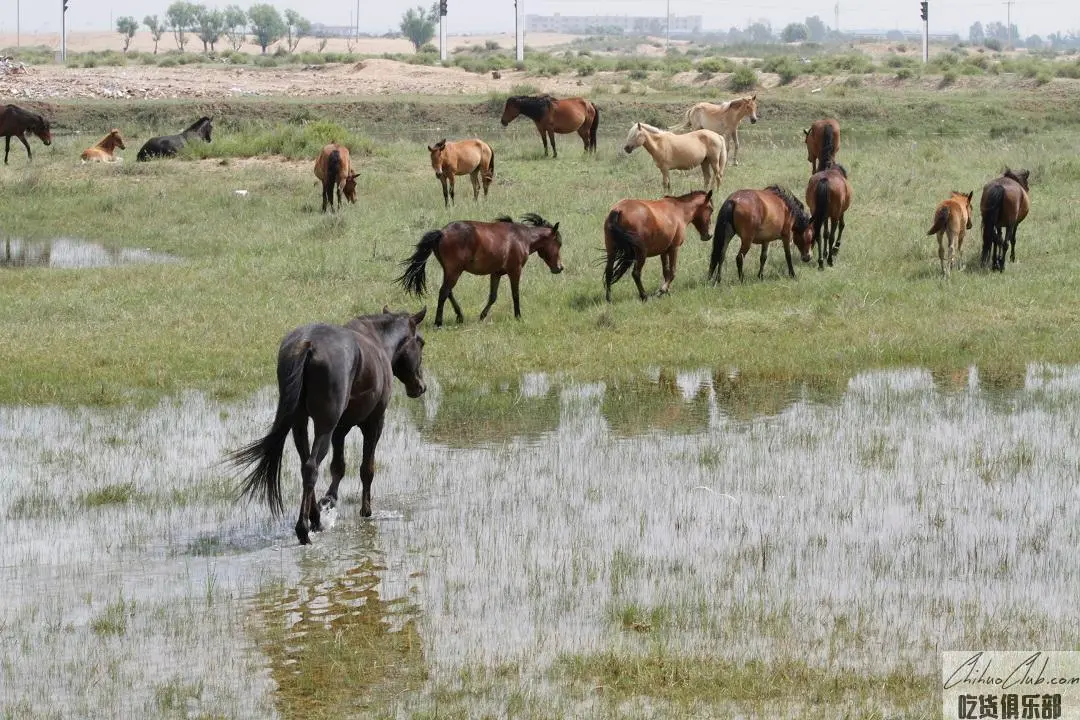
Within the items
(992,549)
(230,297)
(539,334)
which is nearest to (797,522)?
(992,549)

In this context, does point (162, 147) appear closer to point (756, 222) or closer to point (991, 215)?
point (756, 222)

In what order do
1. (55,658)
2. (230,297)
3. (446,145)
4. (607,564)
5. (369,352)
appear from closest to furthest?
(55,658), (607,564), (369,352), (230,297), (446,145)

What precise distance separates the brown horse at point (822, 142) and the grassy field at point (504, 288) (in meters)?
0.67

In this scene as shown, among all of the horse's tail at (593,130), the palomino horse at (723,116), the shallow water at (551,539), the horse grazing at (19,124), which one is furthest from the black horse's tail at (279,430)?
the horse grazing at (19,124)

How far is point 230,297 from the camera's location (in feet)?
51.5

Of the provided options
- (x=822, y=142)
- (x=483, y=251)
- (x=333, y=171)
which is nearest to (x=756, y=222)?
(x=483, y=251)

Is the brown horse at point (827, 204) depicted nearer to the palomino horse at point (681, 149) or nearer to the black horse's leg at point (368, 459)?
the palomino horse at point (681, 149)

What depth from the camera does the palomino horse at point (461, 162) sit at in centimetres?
2235

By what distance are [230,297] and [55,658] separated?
9.37 m

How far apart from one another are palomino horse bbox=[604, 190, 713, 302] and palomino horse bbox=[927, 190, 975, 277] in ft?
9.33

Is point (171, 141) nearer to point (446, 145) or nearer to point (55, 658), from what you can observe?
point (446, 145)

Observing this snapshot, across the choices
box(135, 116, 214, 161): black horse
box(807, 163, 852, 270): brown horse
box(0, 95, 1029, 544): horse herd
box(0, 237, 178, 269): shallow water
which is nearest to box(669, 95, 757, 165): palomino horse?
box(0, 95, 1029, 544): horse herd

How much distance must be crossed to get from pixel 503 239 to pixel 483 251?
0.25 metres

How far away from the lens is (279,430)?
27.1 feet
